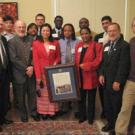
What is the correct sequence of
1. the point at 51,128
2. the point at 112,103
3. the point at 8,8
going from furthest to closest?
the point at 8,8 → the point at 51,128 → the point at 112,103

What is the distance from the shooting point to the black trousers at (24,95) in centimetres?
454

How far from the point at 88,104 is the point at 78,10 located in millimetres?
3322

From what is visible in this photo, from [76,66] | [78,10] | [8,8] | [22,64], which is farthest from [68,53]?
[8,8]

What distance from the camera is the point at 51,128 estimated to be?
4250 millimetres

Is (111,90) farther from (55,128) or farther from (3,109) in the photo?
(3,109)

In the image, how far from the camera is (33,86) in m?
4.64

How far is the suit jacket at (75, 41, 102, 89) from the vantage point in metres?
4.19

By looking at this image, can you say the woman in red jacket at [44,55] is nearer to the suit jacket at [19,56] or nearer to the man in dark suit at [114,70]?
the suit jacket at [19,56]

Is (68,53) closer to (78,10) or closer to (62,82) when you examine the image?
(62,82)

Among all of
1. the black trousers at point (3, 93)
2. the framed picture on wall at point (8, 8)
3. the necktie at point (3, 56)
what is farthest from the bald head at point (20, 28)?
the framed picture on wall at point (8, 8)

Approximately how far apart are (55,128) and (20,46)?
1271 mm

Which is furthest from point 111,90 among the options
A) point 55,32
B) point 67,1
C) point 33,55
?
point 67,1

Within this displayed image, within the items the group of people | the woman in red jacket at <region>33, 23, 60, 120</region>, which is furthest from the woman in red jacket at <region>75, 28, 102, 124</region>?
the woman in red jacket at <region>33, 23, 60, 120</region>

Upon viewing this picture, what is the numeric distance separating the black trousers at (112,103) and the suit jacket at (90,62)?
1.15 feet
